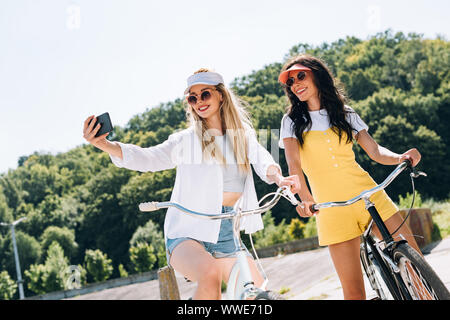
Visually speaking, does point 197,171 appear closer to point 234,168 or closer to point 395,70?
point 234,168

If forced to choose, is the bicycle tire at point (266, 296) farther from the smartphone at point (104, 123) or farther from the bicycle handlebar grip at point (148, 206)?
the smartphone at point (104, 123)

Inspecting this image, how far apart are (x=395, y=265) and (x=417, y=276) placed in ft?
0.53

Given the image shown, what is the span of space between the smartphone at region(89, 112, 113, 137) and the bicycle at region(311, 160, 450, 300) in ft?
3.49

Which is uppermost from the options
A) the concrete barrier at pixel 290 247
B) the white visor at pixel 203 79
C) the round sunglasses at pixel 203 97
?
the white visor at pixel 203 79

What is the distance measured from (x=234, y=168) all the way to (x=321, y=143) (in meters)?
0.65

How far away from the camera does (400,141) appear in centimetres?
4600

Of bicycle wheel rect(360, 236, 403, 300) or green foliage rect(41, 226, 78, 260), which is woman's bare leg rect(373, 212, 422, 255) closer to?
bicycle wheel rect(360, 236, 403, 300)

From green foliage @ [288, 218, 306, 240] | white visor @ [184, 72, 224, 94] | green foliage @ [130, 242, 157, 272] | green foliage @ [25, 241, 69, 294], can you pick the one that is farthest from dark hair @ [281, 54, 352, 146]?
green foliage @ [25, 241, 69, 294]

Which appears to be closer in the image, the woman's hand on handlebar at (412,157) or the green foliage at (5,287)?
the woman's hand on handlebar at (412,157)

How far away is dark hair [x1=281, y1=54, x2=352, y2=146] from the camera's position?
3197 mm

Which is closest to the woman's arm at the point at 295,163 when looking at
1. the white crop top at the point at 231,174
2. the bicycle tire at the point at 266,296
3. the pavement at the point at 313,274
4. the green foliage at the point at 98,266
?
the white crop top at the point at 231,174

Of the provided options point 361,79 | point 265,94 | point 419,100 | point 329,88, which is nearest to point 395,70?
point 361,79

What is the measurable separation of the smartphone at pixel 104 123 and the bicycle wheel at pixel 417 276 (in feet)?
4.79

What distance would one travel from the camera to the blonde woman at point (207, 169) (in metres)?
2.46
